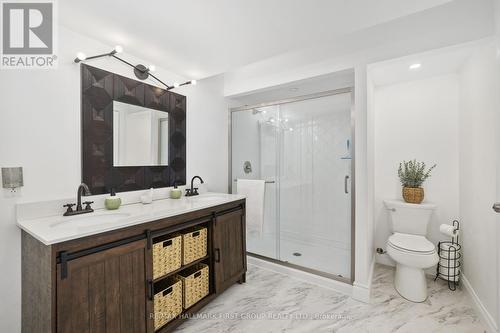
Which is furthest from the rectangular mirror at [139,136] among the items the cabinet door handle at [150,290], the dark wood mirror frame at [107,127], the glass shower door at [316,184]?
the glass shower door at [316,184]

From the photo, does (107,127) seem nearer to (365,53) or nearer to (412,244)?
(365,53)

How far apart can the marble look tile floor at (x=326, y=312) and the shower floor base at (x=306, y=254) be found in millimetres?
246

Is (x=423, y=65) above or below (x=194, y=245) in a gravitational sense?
above

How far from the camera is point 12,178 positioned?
1.32 meters

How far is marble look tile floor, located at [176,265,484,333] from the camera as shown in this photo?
1.67m

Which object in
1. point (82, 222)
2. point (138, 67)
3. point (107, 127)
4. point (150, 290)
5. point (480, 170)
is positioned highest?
point (138, 67)

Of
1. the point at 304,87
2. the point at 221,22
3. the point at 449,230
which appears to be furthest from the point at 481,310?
the point at 221,22

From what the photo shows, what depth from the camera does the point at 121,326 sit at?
1.28 metres

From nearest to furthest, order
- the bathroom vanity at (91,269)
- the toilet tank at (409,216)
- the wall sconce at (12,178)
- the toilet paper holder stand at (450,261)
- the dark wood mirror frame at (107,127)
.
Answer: the bathroom vanity at (91,269), the wall sconce at (12,178), the dark wood mirror frame at (107,127), the toilet paper holder stand at (450,261), the toilet tank at (409,216)

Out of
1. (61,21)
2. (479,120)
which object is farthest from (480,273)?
(61,21)

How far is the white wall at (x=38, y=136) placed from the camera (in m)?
1.33

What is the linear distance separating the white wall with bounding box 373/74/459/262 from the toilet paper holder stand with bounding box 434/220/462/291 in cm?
22

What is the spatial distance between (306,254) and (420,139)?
73.4 inches

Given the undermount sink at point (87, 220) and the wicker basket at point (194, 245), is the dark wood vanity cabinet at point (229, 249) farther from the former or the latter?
the undermount sink at point (87, 220)
